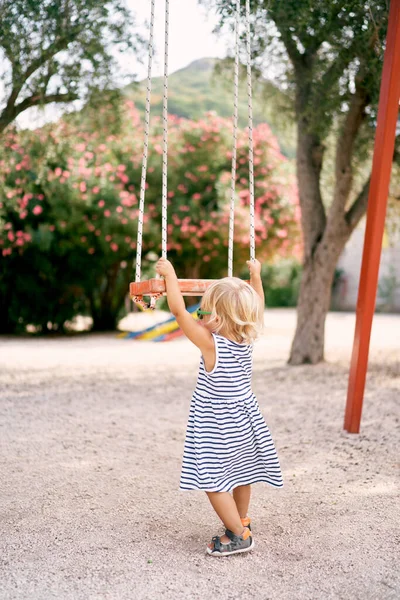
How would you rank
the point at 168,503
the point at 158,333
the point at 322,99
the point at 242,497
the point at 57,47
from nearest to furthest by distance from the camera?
the point at 242,497 → the point at 168,503 → the point at 57,47 → the point at 322,99 → the point at 158,333

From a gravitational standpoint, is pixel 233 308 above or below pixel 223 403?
above

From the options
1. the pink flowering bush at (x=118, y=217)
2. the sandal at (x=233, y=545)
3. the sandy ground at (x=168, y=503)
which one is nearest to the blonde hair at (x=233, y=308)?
the sandal at (x=233, y=545)

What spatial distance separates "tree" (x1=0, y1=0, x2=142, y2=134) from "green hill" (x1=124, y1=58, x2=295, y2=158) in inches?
25.6

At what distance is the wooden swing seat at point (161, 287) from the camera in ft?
8.64

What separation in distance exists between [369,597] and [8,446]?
9.38 feet

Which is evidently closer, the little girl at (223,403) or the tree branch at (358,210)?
the little girl at (223,403)

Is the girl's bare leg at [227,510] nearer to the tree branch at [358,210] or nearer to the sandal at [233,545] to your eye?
the sandal at [233,545]

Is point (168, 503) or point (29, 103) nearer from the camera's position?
point (168, 503)

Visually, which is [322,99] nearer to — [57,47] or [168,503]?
[57,47]

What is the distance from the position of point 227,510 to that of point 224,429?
31cm

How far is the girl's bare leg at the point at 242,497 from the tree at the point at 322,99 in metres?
3.36

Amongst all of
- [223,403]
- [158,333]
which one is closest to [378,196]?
[223,403]

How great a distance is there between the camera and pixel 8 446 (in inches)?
178

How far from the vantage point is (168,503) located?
334cm
